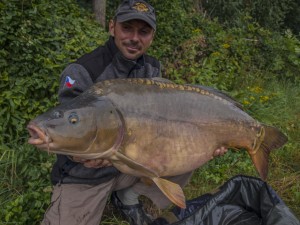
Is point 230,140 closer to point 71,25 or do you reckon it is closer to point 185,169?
point 185,169

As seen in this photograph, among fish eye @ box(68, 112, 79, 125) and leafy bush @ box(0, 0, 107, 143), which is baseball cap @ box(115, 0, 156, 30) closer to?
fish eye @ box(68, 112, 79, 125)

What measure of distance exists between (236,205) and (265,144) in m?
0.53

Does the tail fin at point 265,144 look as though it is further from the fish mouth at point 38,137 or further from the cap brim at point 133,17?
the fish mouth at point 38,137

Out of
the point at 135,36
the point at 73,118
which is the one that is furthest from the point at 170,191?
the point at 135,36

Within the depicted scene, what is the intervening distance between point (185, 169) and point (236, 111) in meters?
0.45

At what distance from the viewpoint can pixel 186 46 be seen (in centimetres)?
591

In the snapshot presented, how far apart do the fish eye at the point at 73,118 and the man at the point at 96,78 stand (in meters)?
0.52

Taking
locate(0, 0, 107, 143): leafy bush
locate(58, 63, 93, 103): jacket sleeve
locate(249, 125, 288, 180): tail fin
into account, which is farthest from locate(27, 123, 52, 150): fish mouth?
locate(0, 0, 107, 143): leafy bush

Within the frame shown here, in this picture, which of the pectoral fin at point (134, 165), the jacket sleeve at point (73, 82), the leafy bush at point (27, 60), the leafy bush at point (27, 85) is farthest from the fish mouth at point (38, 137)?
the leafy bush at point (27, 60)

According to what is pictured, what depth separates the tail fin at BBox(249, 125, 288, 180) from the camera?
8.17 feet

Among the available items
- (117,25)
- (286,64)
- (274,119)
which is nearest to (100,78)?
(117,25)

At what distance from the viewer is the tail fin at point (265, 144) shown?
8.17 ft

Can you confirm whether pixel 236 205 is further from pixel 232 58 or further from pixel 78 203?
pixel 232 58

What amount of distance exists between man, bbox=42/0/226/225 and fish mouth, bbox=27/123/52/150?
0.62 meters
